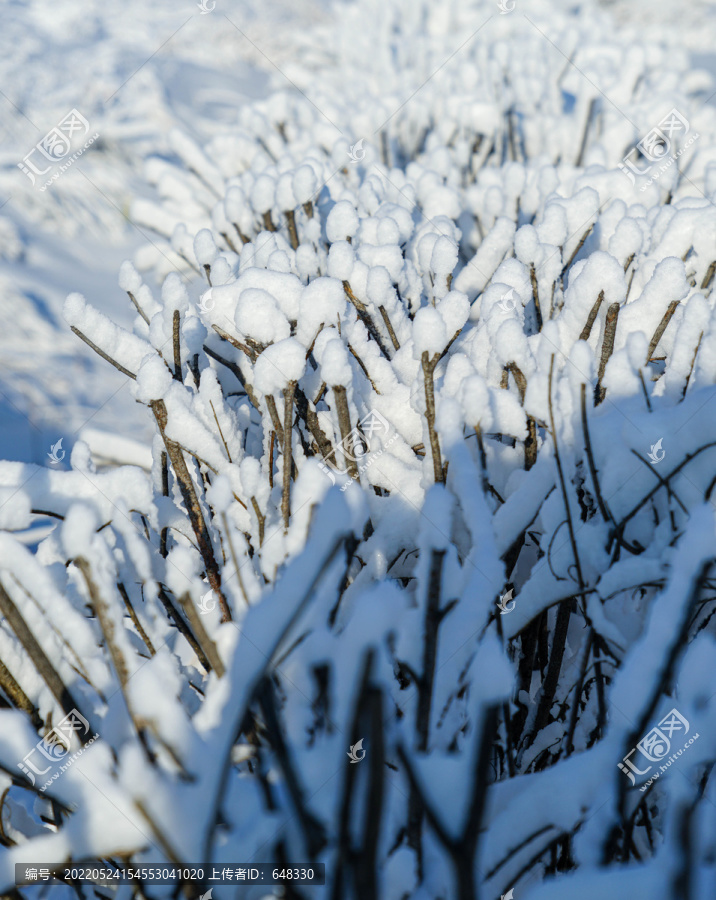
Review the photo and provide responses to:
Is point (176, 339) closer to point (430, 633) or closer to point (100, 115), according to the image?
point (430, 633)

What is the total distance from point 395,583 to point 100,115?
7214 millimetres

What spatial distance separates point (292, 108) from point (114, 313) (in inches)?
72.9

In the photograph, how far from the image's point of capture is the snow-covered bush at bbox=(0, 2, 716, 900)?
552 mm

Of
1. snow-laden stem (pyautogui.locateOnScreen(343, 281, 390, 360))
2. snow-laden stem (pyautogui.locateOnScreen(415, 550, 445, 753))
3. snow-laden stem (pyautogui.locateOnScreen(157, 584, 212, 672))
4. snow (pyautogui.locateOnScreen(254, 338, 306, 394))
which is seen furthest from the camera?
snow-laden stem (pyautogui.locateOnScreen(343, 281, 390, 360))

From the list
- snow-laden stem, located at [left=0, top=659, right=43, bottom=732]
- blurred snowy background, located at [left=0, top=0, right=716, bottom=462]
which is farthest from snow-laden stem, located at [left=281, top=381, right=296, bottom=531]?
blurred snowy background, located at [left=0, top=0, right=716, bottom=462]

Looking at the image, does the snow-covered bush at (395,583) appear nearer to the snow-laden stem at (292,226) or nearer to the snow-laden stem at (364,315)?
the snow-laden stem at (364,315)

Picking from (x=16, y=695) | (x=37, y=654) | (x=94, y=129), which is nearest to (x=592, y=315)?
(x=37, y=654)

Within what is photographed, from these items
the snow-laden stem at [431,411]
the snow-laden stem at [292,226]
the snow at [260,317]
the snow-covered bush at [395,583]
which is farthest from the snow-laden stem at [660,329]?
the snow-laden stem at [292,226]

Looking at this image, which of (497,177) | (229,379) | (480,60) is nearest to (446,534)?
(229,379)

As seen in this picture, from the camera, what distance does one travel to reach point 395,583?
3.42 feet

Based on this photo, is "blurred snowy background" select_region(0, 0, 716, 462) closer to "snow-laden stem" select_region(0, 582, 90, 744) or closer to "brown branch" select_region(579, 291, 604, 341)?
"snow-laden stem" select_region(0, 582, 90, 744)

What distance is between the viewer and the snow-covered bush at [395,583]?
55 cm

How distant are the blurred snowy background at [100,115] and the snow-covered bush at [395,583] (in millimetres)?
2442

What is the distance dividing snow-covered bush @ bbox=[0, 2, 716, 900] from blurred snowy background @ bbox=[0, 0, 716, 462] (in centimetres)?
244
